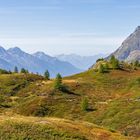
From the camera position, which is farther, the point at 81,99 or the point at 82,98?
the point at 82,98

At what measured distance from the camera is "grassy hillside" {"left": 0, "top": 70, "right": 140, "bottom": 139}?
13225 centimetres

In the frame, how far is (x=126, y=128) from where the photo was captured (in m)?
117

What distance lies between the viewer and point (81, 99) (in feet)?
522

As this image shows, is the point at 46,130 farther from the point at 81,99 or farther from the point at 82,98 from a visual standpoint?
the point at 82,98

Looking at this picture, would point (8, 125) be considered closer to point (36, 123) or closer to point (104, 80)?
point (36, 123)

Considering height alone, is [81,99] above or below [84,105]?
above

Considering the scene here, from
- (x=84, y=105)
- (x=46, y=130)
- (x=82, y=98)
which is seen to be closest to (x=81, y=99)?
(x=82, y=98)

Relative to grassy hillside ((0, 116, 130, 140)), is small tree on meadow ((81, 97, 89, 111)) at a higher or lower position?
lower

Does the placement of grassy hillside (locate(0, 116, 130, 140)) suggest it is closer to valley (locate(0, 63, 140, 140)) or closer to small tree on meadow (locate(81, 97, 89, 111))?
valley (locate(0, 63, 140, 140))

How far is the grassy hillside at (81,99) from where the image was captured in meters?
132

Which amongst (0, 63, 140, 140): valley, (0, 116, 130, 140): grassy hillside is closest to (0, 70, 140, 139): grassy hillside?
(0, 63, 140, 140): valley

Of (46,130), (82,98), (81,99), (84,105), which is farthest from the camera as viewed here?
(82,98)

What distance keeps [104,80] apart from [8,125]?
13509 cm

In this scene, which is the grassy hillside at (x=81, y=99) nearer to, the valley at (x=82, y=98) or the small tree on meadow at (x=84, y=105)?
the valley at (x=82, y=98)
